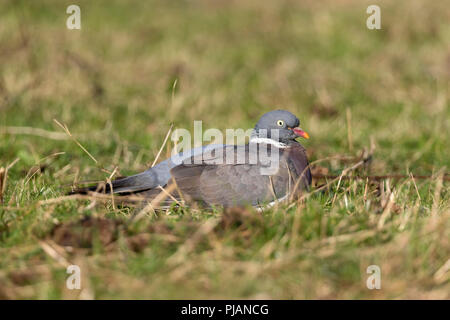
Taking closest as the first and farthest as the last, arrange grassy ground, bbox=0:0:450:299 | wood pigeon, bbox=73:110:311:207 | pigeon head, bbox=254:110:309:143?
grassy ground, bbox=0:0:450:299 → wood pigeon, bbox=73:110:311:207 → pigeon head, bbox=254:110:309:143

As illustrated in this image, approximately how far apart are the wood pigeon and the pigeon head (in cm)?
13

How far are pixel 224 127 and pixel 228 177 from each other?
2767 mm

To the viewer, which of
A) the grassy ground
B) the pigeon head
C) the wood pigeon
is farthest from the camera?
the pigeon head

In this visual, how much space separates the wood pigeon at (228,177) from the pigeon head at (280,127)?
130mm

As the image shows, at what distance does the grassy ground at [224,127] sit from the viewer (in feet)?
9.61

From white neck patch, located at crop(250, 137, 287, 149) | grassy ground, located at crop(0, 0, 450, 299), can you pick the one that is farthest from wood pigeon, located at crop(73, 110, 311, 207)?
grassy ground, located at crop(0, 0, 450, 299)

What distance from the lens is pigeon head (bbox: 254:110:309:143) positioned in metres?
4.71

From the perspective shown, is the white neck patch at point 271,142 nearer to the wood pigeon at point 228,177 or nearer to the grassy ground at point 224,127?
the wood pigeon at point 228,177

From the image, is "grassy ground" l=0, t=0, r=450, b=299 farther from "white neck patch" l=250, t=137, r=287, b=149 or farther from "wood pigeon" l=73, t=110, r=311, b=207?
"white neck patch" l=250, t=137, r=287, b=149

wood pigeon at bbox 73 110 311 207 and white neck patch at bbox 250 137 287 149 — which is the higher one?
white neck patch at bbox 250 137 287 149

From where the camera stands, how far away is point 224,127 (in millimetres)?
6852

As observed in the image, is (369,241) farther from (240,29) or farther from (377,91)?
(240,29)

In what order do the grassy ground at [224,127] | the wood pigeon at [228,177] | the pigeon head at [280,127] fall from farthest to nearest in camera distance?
1. the pigeon head at [280,127]
2. the wood pigeon at [228,177]
3. the grassy ground at [224,127]

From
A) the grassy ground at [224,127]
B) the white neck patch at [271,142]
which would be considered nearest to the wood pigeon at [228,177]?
the white neck patch at [271,142]
